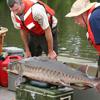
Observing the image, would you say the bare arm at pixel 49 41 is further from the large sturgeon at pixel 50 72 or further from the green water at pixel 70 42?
the green water at pixel 70 42

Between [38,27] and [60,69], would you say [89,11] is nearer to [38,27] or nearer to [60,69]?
[60,69]

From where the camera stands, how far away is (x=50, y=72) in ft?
18.8

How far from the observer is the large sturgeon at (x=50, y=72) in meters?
5.50

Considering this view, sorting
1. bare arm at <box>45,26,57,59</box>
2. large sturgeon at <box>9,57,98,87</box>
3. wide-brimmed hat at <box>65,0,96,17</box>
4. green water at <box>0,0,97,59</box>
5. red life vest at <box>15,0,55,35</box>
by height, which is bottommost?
green water at <box>0,0,97,59</box>

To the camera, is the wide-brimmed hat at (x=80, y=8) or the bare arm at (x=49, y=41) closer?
the wide-brimmed hat at (x=80, y=8)

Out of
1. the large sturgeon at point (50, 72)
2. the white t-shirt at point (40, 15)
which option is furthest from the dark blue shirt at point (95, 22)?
the white t-shirt at point (40, 15)

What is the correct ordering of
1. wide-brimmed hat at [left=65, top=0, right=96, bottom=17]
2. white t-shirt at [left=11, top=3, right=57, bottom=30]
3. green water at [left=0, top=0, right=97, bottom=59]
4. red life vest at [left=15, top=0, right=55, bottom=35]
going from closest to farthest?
wide-brimmed hat at [left=65, top=0, right=96, bottom=17]
white t-shirt at [left=11, top=3, right=57, bottom=30]
red life vest at [left=15, top=0, right=55, bottom=35]
green water at [left=0, top=0, right=97, bottom=59]

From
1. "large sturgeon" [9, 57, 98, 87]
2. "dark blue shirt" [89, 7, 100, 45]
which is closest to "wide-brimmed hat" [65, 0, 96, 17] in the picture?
"dark blue shirt" [89, 7, 100, 45]

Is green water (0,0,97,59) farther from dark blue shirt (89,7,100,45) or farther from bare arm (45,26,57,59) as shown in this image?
dark blue shirt (89,7,100,45)

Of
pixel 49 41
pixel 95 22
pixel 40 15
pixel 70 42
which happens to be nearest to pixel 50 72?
pixel 49 41

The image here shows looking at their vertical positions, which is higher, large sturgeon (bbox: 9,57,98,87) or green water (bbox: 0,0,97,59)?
large sturgeon (bbox: 9,57,98,87)

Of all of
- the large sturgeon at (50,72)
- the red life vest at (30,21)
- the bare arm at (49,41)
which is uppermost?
the red life vest at (30,21)

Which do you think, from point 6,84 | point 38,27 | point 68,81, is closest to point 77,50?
point 6,84

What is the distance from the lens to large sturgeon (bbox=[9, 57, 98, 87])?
5.50m
